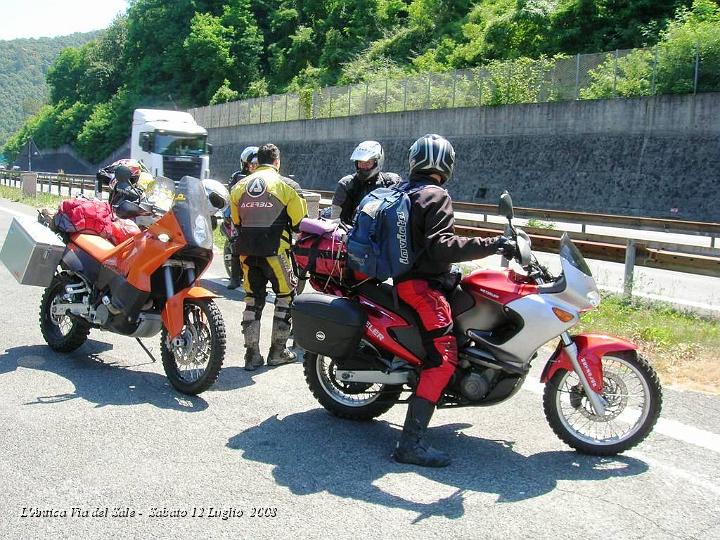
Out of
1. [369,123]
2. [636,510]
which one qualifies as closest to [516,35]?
[369,123]

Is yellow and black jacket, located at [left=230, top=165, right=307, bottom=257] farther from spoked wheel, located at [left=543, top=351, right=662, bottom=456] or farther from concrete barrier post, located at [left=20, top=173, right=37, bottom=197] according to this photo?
concrete barrier post, located at [left=20, top=173, right=37, bottom=197]

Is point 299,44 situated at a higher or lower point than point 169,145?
higher

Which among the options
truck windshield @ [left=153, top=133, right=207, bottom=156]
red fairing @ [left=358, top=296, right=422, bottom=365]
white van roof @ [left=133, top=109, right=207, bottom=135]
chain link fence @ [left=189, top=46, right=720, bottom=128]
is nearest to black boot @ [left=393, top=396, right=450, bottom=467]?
red fairing @ [left=358, top=296, right=422, bottom=365]

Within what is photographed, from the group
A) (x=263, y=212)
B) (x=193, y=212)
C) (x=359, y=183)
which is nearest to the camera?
(x=193, y=212)

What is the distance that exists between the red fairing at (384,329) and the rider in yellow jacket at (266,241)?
183cm

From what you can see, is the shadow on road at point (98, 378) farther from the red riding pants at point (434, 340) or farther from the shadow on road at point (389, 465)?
the red riding pants at point (434, 340)

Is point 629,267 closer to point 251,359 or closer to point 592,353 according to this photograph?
point 251,359

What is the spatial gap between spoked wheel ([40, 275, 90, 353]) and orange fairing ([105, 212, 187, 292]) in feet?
2.50

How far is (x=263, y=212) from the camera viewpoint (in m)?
6.65

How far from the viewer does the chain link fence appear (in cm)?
2697

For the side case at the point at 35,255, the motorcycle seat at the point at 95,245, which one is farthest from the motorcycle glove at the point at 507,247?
the side case at the point at 35,255

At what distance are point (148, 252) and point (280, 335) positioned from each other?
1.41 metres

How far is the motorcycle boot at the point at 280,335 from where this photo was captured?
689 centimetres

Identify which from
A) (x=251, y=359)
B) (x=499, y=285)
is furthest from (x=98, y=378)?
(x=499, y=285)
